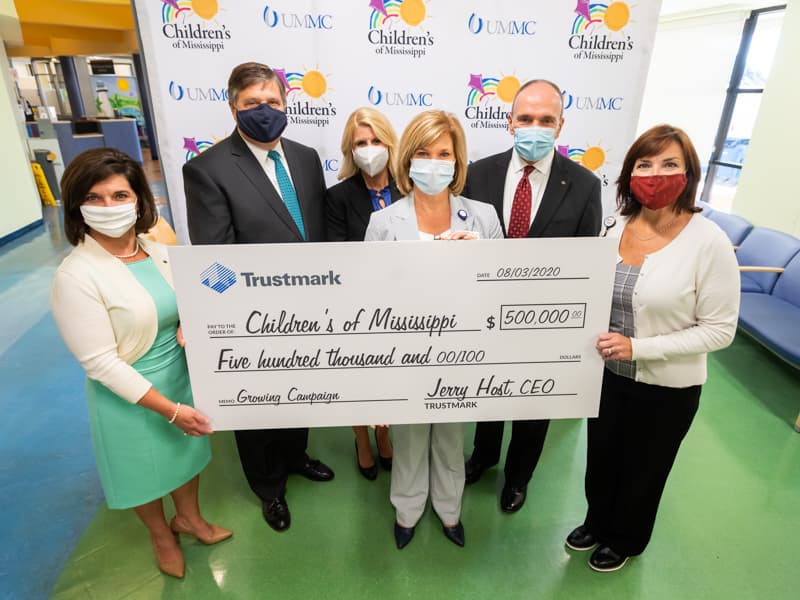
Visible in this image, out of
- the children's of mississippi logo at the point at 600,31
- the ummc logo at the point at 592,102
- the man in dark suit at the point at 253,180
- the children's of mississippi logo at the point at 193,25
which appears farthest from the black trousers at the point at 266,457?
the children's of mississippi logo at the point at 600,31

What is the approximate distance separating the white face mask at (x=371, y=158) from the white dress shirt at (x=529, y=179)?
588 millimetres

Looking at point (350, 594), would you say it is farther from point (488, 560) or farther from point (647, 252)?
point (647, 252)

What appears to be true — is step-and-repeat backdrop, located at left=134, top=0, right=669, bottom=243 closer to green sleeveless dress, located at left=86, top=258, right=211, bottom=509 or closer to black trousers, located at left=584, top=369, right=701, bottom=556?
green sleeveless dress, located at left=86, top=258, right=211, bottom=509

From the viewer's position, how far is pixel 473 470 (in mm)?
2770

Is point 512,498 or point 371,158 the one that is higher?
point 371,158

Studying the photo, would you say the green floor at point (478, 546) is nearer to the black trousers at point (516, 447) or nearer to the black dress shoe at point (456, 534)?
the black dress shoe at point (456, 534)

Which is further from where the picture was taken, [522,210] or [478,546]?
[478,546]

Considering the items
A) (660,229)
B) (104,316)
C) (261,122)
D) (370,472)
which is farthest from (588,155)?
(104,316)

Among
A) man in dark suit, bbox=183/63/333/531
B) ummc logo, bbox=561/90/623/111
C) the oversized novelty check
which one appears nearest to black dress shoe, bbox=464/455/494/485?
the oversized novelty check

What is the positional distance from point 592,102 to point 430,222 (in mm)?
1904

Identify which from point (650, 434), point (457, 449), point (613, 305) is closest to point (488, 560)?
point (457, 449)

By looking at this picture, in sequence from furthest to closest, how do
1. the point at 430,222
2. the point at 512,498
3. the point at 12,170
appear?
the point at 12,170, the point at 512,498, the point at 430,222

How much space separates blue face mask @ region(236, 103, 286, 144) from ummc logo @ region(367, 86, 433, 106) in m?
1.08

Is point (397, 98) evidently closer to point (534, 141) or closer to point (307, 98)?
point (307, 98)
